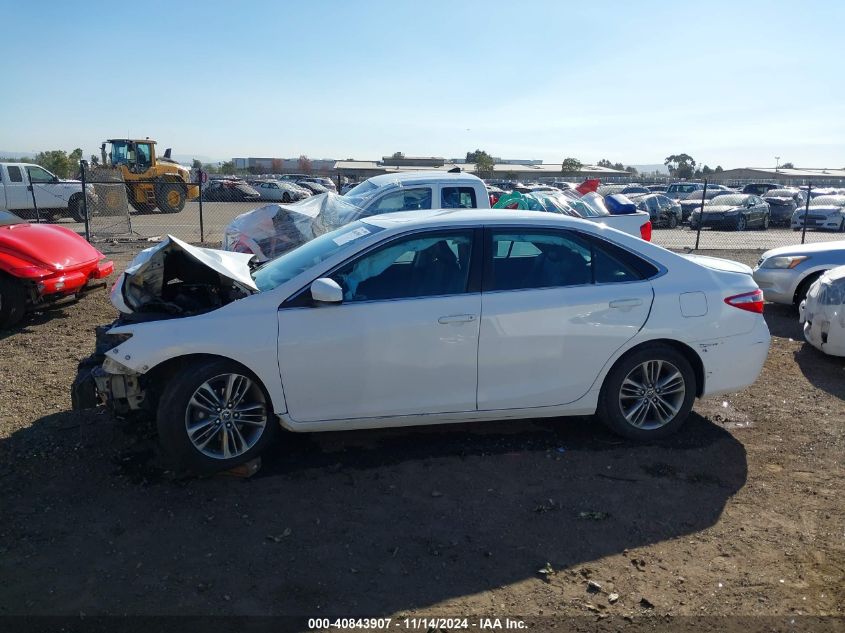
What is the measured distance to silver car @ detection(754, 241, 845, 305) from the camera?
28.2ft

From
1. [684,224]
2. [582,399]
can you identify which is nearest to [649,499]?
[582,399]

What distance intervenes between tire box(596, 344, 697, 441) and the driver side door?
1.01 metres

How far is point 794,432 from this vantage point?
5.21 m

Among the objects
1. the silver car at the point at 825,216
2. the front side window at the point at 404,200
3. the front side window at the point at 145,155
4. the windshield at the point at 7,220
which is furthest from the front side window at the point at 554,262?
the front side window at the point at 145,155

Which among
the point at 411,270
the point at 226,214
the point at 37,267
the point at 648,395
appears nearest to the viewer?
the point at 411,270

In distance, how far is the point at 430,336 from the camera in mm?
4398

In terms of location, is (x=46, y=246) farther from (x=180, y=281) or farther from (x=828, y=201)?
(x=828, y=201)

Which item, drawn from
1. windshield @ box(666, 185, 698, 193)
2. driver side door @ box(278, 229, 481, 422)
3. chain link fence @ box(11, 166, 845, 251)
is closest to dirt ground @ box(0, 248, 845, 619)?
driver side door @ box(278, 229, 481, 422)

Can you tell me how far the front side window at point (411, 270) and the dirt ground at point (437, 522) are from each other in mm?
1126

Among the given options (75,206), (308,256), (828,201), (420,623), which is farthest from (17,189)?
(828,201)

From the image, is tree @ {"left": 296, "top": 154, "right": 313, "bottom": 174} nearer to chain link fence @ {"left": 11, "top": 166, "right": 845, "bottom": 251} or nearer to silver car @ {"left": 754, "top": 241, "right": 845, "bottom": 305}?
chain link fence @ {"left": 11, "top": 166, "right": 845, "bottom": 251}

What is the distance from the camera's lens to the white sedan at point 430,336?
14.0ft

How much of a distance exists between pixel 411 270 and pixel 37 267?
502 centimetres

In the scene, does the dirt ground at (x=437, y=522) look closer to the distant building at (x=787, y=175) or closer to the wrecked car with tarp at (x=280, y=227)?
the wrecked car with tarp at (x=280, y=227)
